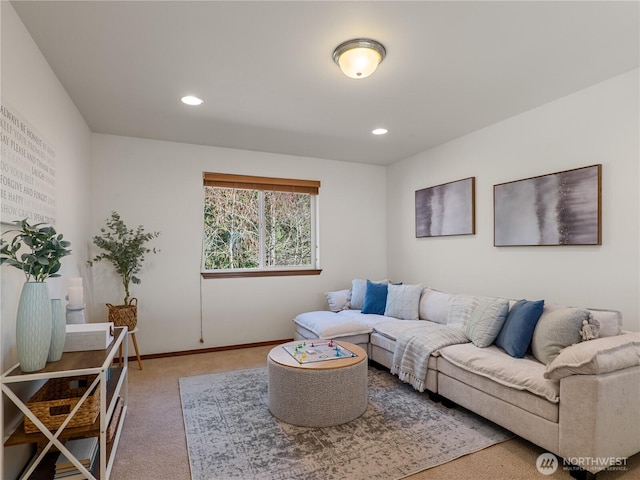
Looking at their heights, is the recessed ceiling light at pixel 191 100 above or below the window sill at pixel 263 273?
above

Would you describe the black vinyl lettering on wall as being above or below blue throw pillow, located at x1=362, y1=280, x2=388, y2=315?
above

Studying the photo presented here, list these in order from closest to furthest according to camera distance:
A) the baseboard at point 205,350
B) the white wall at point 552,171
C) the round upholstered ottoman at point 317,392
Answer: the round upholstered ottoman at point 317,392 → the white wall at point 552,171 → the baseboard at point 205,350

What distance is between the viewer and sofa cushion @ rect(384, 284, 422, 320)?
391 cm

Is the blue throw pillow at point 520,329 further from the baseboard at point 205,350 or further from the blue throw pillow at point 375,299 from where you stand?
the baseboard at point 205,350

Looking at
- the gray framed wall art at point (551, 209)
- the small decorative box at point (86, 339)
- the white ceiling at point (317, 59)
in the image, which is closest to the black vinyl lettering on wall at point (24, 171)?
the white ceiling at point (317, 59)

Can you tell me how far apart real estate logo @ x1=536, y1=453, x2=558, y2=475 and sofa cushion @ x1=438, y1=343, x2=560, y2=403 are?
370 millimetres

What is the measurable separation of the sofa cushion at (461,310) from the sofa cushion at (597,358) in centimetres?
115

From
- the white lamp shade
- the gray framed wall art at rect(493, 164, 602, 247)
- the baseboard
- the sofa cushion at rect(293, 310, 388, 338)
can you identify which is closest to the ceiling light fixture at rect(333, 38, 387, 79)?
the white lamp shade

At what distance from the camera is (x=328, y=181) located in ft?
16.5

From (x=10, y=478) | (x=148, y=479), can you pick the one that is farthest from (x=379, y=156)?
(x=10, y=478)

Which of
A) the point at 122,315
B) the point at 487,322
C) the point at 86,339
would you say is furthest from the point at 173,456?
the point at 487,322

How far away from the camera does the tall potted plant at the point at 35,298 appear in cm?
170

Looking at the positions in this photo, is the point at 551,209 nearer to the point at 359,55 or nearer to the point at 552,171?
the point at 552,171

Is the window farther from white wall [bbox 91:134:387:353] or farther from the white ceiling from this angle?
the white ceiling
